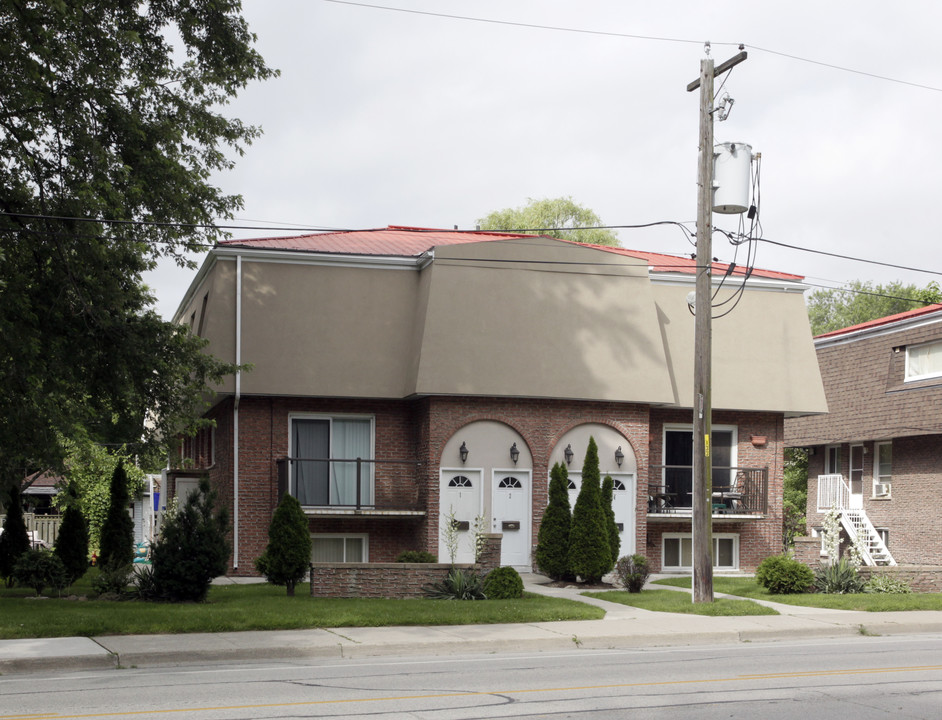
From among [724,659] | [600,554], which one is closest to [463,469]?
[600,554]

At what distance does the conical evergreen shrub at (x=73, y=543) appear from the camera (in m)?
22.4

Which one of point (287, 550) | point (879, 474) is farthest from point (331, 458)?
point (879, 474)

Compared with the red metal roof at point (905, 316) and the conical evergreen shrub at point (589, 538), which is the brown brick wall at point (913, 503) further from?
the conical evergreen shrub at point (589, 538)

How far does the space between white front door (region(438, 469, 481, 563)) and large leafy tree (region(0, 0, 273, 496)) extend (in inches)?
260

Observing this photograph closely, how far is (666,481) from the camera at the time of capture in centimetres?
2734

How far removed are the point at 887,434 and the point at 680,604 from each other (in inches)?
606

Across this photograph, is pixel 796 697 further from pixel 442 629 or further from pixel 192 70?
pixel 192 70

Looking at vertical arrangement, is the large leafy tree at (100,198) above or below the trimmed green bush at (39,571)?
above

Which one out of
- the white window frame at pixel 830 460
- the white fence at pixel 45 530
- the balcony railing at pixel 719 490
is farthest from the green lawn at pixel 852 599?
the white fence at pixel 45 530

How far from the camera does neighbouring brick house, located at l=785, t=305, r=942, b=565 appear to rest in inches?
1190

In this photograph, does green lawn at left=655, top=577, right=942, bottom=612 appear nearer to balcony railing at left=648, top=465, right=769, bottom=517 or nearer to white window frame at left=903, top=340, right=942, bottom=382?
balcony railing at left=648, top=465, right=769, bottom=517

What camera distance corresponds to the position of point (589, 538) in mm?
22109

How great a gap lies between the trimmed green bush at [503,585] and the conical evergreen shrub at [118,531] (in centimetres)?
791

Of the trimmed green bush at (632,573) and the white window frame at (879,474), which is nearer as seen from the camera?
the trimmed green bush at (632,573)
